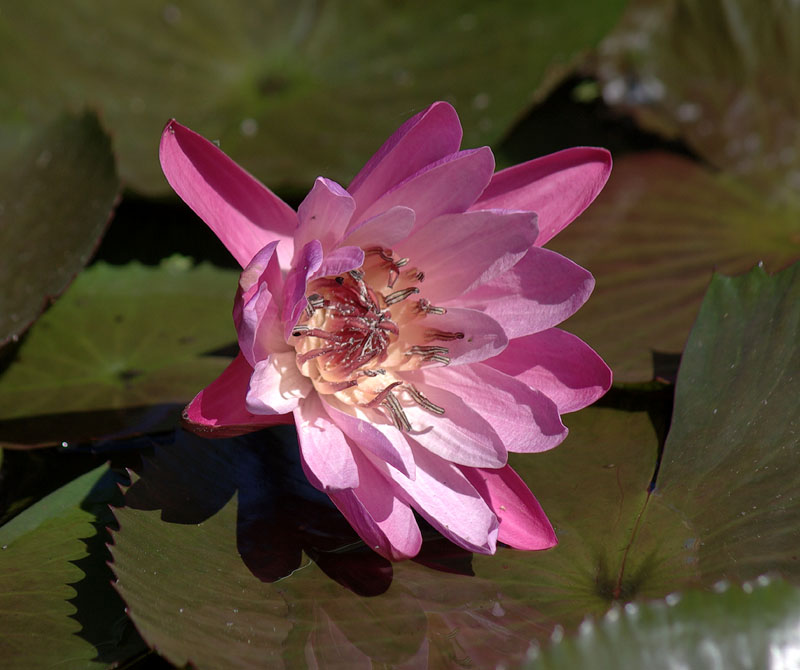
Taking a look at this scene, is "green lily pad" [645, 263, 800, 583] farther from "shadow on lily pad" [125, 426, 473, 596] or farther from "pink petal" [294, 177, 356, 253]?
"pink petal" [294, 177, 356, 253]

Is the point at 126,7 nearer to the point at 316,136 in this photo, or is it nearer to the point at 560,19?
the point at 316,136

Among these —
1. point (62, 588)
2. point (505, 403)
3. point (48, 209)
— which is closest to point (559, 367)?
point (505, 403)

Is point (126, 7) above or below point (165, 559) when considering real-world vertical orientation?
above

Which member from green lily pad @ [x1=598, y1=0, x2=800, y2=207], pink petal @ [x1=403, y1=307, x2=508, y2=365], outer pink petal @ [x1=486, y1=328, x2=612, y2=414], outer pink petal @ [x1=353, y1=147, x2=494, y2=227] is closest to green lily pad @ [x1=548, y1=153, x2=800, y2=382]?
green lily pad @ [x1=598, y1=0, x2=800, y2=207]

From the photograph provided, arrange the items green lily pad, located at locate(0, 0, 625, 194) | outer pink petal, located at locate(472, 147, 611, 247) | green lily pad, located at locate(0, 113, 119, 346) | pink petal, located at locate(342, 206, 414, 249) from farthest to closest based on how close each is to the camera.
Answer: green lily pad, located at locate(0, 0, 625, 194)
green lily pad, located at locate(0, 113, 119, 346)
outer pink petal, located at locate(472, 147, 611, 247)
pink petal, located at locate(342, 206, 414, 249)

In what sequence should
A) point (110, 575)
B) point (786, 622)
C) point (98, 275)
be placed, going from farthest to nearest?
point (98, 275) → point (110, 575) → point (786, 622)

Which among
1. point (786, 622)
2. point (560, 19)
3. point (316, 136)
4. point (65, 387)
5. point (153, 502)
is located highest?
point (560, 19)

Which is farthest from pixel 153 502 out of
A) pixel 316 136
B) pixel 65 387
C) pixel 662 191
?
pixel 662 191
